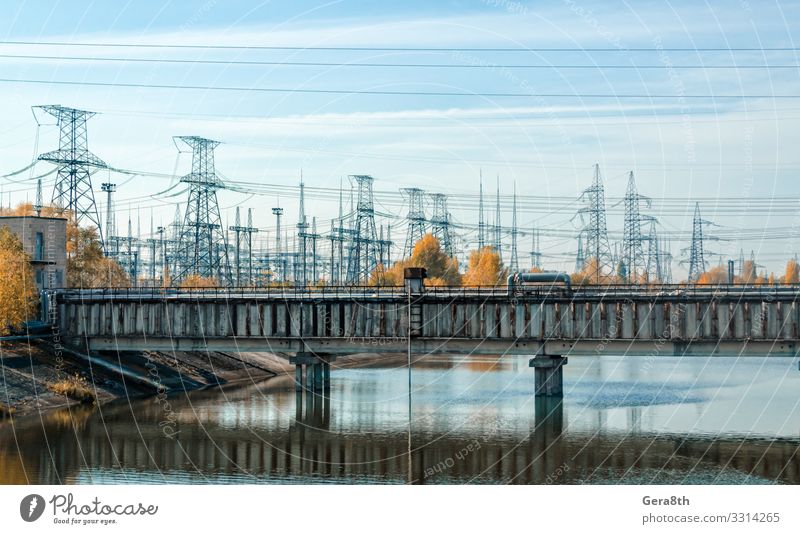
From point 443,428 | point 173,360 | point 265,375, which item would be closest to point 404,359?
point 265,375

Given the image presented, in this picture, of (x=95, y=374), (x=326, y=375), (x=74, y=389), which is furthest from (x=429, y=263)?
(x=74, y=389)

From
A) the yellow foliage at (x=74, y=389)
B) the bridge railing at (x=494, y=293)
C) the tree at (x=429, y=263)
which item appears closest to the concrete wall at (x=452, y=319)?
the bridge railing at (x=494, y=293)

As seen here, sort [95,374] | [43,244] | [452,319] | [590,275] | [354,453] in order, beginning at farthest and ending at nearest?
1. [590,275]
2. [43,244]
3. [95,374]
4. [452,319]
5. [354,453]

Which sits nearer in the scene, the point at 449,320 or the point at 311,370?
the point at 449,320

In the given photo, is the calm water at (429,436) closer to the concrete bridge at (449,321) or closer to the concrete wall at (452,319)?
the concrete bridge at (449,321)

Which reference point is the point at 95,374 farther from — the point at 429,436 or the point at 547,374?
the point at 547,374

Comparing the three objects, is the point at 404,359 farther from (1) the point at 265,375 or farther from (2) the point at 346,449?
(2) the point at 346,449
